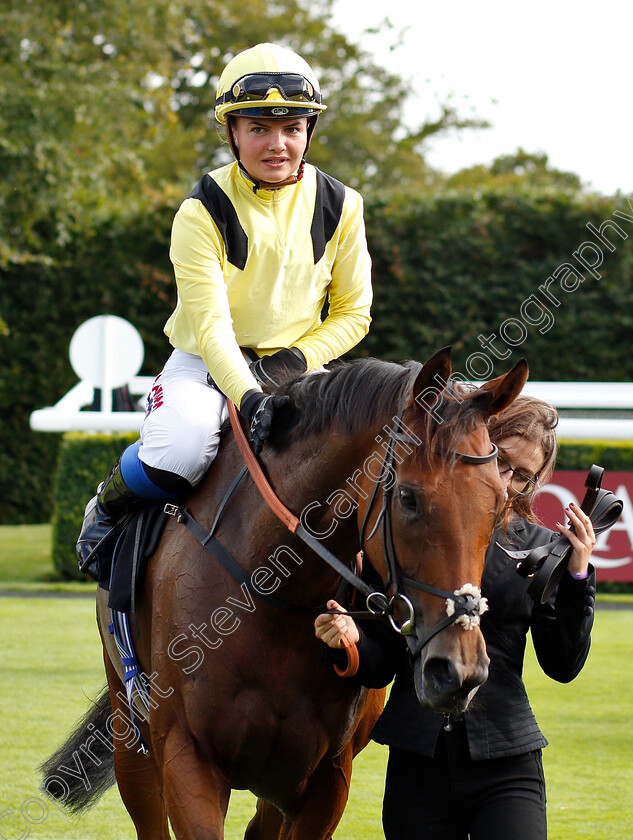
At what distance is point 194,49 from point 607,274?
14295 mm

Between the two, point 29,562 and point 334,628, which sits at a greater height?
point 334,628

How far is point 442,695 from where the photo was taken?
1.97 m

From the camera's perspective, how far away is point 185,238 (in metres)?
2.79

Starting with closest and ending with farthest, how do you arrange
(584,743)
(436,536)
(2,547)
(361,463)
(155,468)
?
(436,536), (361,463), (155,468), (584,743), (2,547)

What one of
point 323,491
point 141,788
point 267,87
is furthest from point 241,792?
point 267,87

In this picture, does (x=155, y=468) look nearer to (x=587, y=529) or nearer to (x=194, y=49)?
(x=587, y=529)

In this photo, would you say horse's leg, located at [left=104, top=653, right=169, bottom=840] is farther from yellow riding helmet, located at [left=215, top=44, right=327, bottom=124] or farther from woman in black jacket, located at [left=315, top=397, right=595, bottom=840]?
yellow riding helmet, located at [left=215, top=44, right=327, bottom=124]

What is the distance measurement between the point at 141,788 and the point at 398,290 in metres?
9.39

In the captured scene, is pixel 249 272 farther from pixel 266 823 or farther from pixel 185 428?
pixel 266 823

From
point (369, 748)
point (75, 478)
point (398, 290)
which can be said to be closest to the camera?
point (369, 748)

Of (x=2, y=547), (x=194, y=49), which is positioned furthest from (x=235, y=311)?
(x=194, y=49)

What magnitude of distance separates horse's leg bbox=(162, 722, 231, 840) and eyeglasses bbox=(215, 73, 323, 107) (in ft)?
5.42

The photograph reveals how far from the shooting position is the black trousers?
2.48 metres

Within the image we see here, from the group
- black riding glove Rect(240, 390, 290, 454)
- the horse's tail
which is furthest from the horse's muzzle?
the horse's tail
